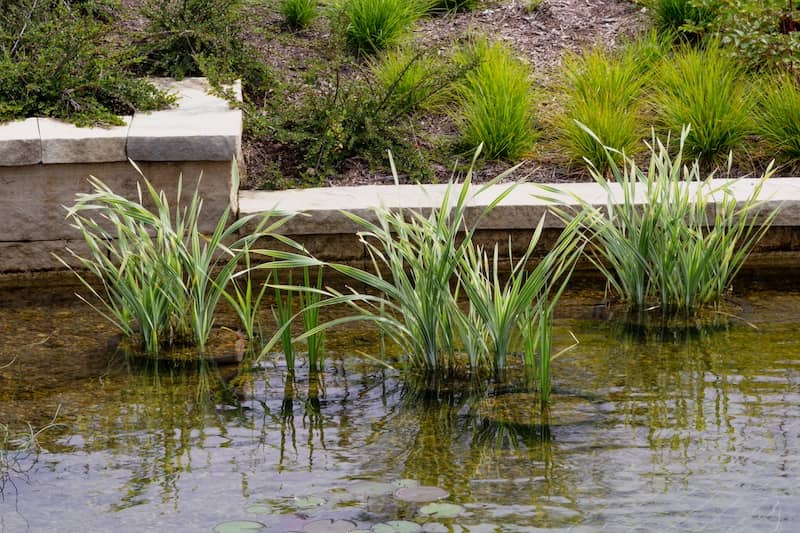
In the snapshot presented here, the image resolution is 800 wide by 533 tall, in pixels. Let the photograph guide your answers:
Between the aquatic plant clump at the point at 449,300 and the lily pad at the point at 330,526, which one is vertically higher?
the aquatic plant clump at the point at 449,300

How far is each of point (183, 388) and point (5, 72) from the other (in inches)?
99.6

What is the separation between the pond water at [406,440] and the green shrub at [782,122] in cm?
191

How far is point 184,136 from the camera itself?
4.97 m

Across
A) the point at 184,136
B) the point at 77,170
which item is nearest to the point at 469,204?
the point at 184,136

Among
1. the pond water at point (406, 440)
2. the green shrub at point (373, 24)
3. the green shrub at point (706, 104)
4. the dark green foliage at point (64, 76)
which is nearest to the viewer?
the pond water at point (406, 440)

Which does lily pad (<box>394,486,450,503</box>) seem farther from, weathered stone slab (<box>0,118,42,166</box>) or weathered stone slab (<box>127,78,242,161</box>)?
weathered stone slab (<box>0,118,42,166</box>)

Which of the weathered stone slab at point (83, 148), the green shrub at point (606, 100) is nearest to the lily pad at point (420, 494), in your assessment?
the weathered stone slab at point (83, 148)

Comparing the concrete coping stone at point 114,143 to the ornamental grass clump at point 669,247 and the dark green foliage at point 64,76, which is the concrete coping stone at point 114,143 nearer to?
the dark green foliage at point 64,76

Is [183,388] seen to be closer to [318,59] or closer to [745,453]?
[745,453]

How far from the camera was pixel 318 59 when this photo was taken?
6441mm

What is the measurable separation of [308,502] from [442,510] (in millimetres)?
346

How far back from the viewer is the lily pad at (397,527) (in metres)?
2.63

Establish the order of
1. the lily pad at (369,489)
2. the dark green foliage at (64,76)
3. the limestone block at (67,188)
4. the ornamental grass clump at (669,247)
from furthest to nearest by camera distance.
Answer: the dark green foliage at (64,76) → the limestone block at (67,188) → the ornamental grass clump at (669,247) → the lily pad at (369,489)

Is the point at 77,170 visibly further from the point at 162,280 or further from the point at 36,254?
the point at 162,280
